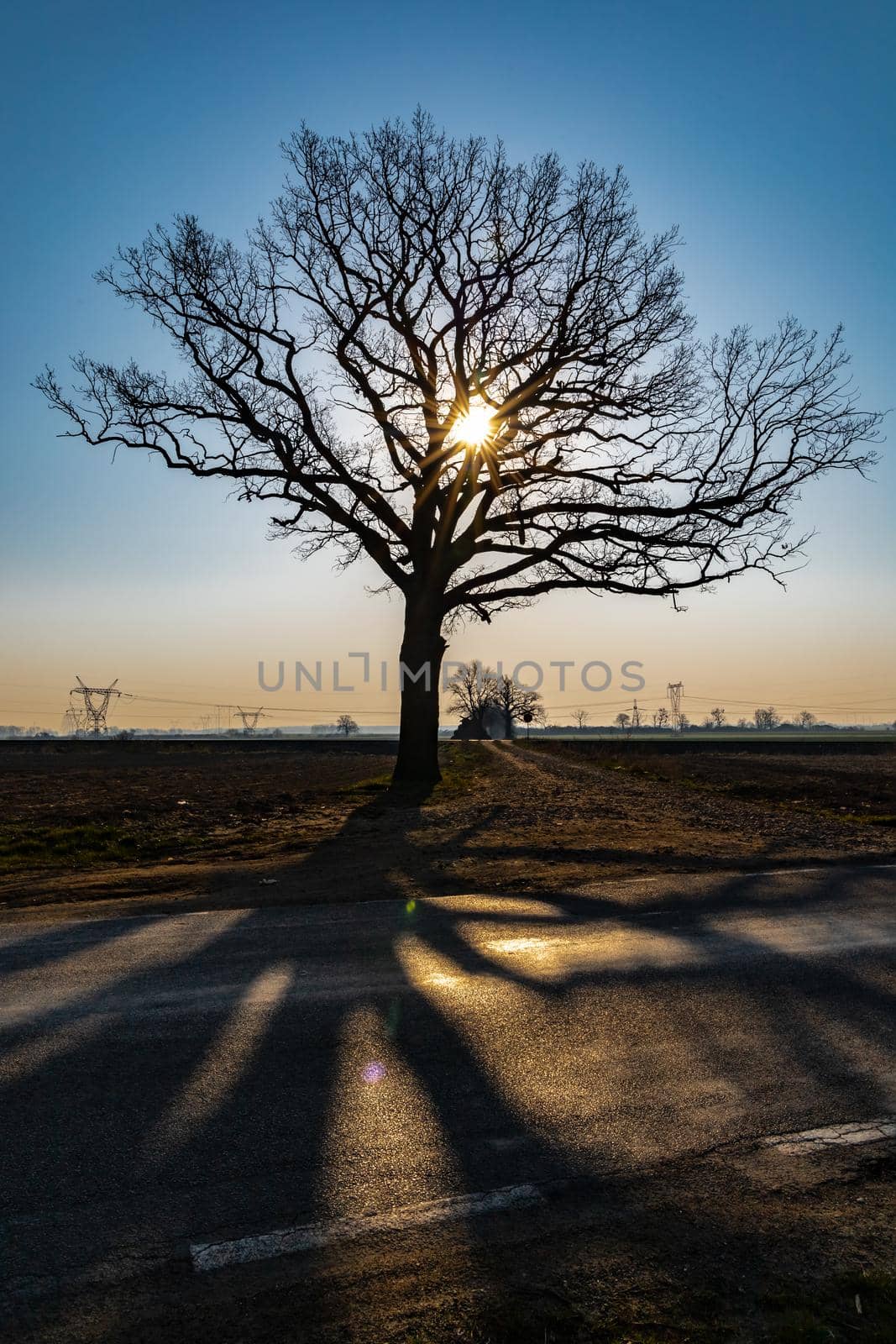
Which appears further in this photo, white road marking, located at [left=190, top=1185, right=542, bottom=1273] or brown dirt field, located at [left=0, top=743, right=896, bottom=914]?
brown dirt field, located at [left=0, top=743, right=896, bottom=914]

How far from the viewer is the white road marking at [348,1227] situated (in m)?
3.08

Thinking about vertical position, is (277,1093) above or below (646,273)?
below

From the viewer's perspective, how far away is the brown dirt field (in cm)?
933

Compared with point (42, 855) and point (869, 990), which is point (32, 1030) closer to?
point (869, 990)

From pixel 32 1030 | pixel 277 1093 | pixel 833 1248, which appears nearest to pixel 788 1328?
pixel 833 1248

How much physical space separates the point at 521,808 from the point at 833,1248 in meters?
12.3

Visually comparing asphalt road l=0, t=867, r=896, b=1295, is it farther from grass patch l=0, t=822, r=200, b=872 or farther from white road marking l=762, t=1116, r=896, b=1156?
grass patch l=0, t=822, r=200, b=872

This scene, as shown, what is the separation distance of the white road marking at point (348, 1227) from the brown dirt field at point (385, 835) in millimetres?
5234

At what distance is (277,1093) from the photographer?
422 cm

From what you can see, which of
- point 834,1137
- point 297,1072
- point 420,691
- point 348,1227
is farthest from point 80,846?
point 834,1137

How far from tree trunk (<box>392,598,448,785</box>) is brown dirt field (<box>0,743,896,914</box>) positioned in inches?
35.2

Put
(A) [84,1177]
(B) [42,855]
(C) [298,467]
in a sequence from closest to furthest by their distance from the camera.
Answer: (A) [84,1177]
(B) [42,855]
(C) [298,467]

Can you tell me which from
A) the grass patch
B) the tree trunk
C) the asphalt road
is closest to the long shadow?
the asphalt road

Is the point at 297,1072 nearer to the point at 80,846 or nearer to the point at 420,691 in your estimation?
the point at 80,846
